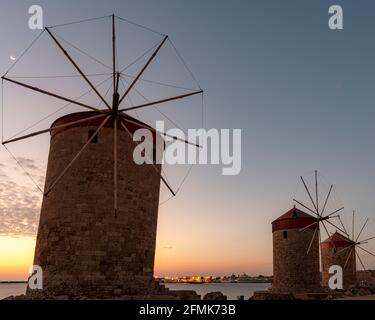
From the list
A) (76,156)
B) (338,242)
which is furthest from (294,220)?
(76,156)

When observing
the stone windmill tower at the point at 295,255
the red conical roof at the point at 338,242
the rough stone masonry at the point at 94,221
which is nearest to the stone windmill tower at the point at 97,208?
the rough stone masonry at the point at 94,221

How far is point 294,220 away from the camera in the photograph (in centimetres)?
3161

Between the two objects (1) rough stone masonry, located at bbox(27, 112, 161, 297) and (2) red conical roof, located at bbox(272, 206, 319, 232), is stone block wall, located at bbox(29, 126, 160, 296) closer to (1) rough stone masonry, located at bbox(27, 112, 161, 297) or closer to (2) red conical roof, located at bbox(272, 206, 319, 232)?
(1) rough stone masonry, located at bbox(27, 112, 161, 297)

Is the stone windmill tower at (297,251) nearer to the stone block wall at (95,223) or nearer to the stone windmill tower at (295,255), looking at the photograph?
the stone windmill tower at (295,255)

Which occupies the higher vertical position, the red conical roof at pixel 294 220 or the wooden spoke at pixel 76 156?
the wooden spoke at pixel 76 156

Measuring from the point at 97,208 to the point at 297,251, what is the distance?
20240 mm

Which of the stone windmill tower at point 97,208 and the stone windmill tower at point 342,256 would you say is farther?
the stone windmill tower at point 342,256

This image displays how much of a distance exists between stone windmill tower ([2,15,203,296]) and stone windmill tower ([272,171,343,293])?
17342 millimetres

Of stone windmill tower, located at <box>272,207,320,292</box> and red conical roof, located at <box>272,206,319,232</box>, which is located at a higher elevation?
red conical roof, located at <box>272,206,319,232</box>

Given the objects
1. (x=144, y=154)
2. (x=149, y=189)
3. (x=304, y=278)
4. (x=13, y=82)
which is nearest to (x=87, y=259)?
(x=149, y=189)

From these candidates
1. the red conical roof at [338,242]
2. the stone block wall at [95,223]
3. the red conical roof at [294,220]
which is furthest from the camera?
the red conical roof at [338,242]

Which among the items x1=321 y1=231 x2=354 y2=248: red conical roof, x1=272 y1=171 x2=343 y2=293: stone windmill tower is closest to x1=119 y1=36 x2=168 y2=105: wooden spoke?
x1=272 y1=171 x2=343 y2=293: stone windmill tower

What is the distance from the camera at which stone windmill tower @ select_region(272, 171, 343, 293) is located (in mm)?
30173

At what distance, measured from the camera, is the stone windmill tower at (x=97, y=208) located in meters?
14.5
